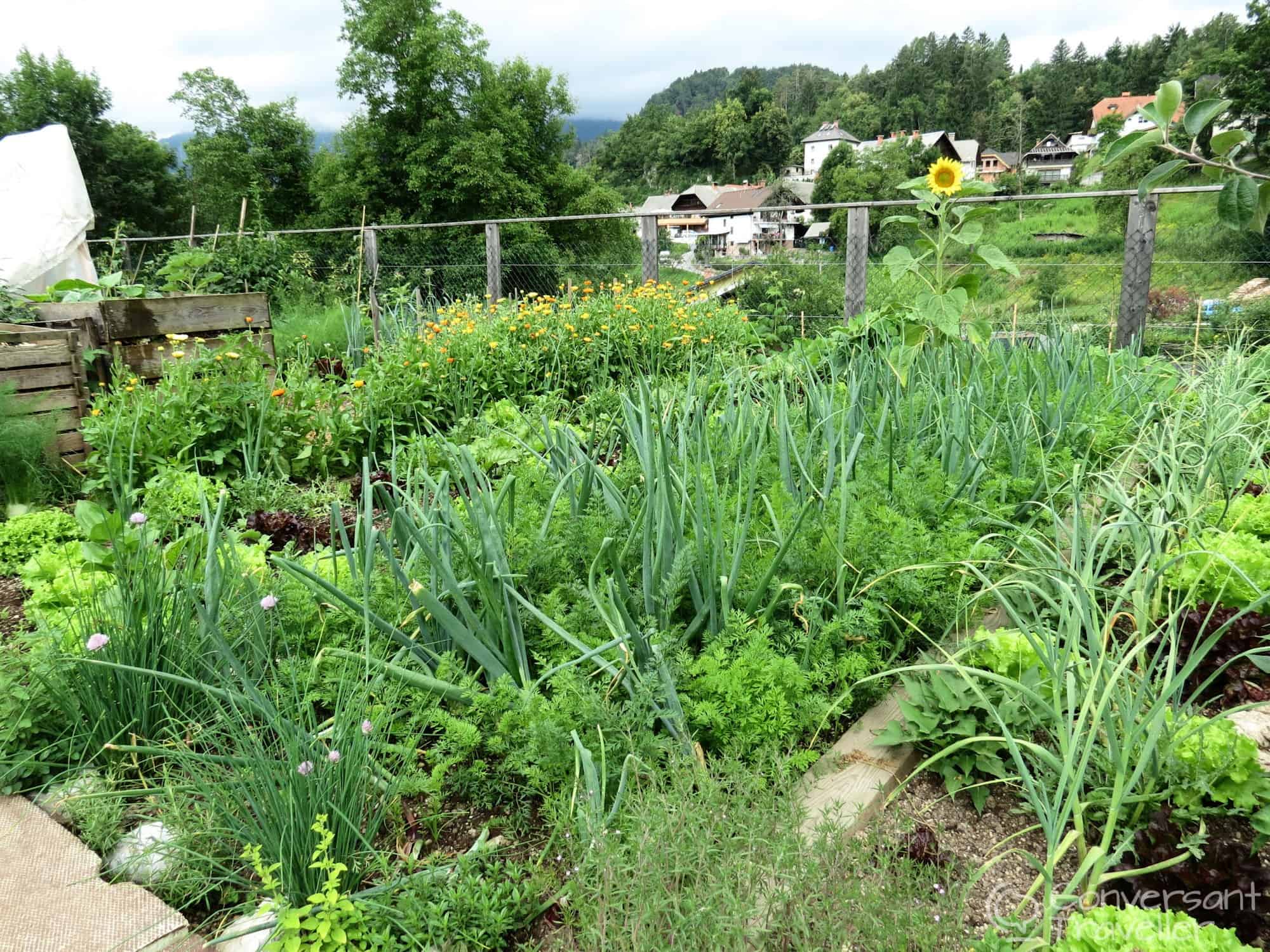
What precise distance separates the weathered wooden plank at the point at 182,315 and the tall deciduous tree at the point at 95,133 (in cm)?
3139

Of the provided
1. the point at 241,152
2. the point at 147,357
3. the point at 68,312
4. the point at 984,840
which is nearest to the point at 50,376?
the point at 147,357

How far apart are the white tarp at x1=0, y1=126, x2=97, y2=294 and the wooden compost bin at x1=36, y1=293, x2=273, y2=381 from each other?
2.82 metres

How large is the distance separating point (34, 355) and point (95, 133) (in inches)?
1432

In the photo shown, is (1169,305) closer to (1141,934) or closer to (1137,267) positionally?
(1137,267)

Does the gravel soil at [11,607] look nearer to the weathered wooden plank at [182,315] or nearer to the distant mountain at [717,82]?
the weathered wooden plank at [182,315]

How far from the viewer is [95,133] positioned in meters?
31.5

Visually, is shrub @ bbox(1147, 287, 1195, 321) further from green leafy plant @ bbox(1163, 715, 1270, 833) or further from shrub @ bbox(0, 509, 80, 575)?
shrub @ bbox(0, 509, 80, 575)

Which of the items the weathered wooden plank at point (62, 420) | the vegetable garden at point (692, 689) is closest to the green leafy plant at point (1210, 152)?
the vegetable garden at point (692, 689)

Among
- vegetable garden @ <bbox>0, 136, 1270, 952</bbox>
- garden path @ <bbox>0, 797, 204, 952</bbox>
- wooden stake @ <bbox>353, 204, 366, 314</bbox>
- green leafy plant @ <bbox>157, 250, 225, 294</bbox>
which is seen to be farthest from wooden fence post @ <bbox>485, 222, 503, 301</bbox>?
garden path @ <bbox>0, 797, 204, 952</bbox>

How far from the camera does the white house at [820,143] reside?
92.9 m

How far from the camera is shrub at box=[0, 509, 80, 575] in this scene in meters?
2.78

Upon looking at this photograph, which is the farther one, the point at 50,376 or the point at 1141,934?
the point at 50,376

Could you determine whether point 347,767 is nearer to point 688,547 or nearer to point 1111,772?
point 688,547

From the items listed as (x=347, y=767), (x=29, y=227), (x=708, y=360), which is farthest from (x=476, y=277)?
(x=347, y=767)
